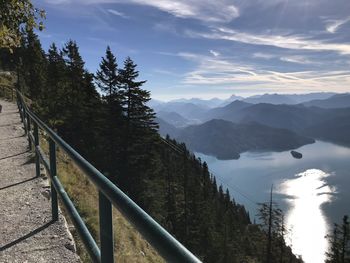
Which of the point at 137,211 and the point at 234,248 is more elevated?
the point at 137,211

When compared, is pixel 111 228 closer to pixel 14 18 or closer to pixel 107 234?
pixel 107 234

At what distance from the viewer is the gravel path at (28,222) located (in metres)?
5.41

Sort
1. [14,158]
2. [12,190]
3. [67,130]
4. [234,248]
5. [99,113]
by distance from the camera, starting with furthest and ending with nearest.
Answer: [234,248], [67,130], [99,113], [14,158], [12,190]

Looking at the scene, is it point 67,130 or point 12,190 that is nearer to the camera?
point 12,190

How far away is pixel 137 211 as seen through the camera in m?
1.76

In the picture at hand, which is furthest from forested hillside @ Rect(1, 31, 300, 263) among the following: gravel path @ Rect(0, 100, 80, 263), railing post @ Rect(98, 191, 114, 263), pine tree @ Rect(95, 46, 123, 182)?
railing post @ Rect(98, 191, 114, 263)

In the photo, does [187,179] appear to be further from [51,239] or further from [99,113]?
[51,239]

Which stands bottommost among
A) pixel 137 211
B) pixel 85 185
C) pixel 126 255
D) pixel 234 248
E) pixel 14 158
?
pixel 234 248

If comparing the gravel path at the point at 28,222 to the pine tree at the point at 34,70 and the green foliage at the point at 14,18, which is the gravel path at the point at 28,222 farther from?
the pine tree at the point at 34,70

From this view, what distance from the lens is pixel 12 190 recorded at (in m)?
8.79

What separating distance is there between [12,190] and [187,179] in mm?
73178

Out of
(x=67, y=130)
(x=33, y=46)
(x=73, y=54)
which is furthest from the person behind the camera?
(x=33, y=46)

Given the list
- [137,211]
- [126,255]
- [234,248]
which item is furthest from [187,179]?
[137,211]

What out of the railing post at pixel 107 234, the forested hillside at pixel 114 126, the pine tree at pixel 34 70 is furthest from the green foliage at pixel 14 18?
the pine tree at pixel 34 70
